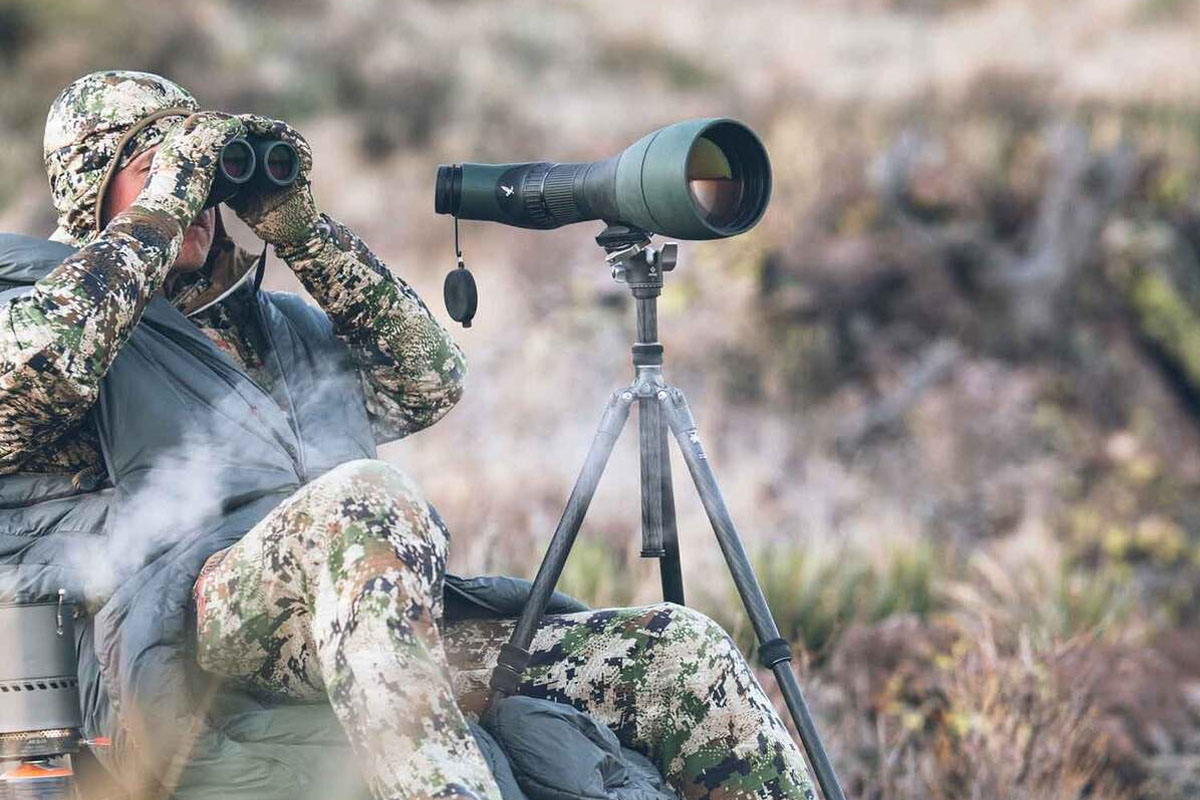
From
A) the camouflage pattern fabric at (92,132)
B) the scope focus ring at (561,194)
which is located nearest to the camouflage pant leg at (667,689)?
the scope focus ring at (561,194)

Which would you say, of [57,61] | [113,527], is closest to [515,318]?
[57,61]

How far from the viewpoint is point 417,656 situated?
198cm

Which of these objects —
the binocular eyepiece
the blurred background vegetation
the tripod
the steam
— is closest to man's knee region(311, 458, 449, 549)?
the steam

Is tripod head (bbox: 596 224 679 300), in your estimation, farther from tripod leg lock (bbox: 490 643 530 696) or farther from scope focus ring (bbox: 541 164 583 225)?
tripod leg lock (bbox: 490 643 530 696)

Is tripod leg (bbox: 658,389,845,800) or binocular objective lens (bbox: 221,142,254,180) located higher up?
Result: binocular objective lens (bbox: 221,142,254,180)

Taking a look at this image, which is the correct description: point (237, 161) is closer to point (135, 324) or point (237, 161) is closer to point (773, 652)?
point (135, 324)

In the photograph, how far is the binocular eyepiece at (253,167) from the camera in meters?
2.43

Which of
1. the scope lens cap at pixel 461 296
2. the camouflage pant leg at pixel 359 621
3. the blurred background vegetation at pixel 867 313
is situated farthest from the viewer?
the blurred background vegetation at pixel 867 313

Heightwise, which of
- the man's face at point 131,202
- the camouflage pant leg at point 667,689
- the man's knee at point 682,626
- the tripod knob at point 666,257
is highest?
the man's face at point 131,202

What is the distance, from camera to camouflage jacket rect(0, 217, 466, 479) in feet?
7.12

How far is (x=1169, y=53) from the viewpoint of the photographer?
13000 millimetres

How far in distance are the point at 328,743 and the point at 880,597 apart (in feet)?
12.1

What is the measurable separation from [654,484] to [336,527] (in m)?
0.77

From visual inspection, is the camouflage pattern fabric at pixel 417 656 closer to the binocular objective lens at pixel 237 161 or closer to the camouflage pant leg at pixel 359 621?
the camouflage pant leg at pixel 359 621
